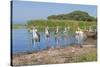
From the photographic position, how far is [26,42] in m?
2.38

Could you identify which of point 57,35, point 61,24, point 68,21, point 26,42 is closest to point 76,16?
point 68,21

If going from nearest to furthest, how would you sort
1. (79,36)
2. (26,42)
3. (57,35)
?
(26,42), (57,35), (79,36)

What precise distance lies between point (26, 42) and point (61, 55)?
1.57 feet

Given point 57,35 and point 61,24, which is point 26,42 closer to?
point 57,35

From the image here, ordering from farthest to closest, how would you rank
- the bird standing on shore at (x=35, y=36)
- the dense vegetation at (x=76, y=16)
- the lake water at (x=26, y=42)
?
1. the dense vegetation at (x=76, y=16)
2. the bird standing on shore at (x=35, y=36)
3. the lake water at (x=26, y=42)

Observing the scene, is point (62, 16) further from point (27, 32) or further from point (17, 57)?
point (17, 57)

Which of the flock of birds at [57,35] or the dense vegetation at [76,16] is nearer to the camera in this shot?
the flock of birds at [57,35]

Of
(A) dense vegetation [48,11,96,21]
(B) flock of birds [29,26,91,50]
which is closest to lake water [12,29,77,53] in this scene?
(B) flock of birds [29,26,91,50]

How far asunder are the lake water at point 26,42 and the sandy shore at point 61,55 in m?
0.06

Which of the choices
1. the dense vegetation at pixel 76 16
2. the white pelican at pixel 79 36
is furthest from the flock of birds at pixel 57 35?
the dense vegetation at pixel 76 16

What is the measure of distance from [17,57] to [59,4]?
2.78ft

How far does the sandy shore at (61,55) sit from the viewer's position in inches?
93.4

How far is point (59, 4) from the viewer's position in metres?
2.54

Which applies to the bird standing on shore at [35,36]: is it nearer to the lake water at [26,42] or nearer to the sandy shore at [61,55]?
the lake water at [26,42]
